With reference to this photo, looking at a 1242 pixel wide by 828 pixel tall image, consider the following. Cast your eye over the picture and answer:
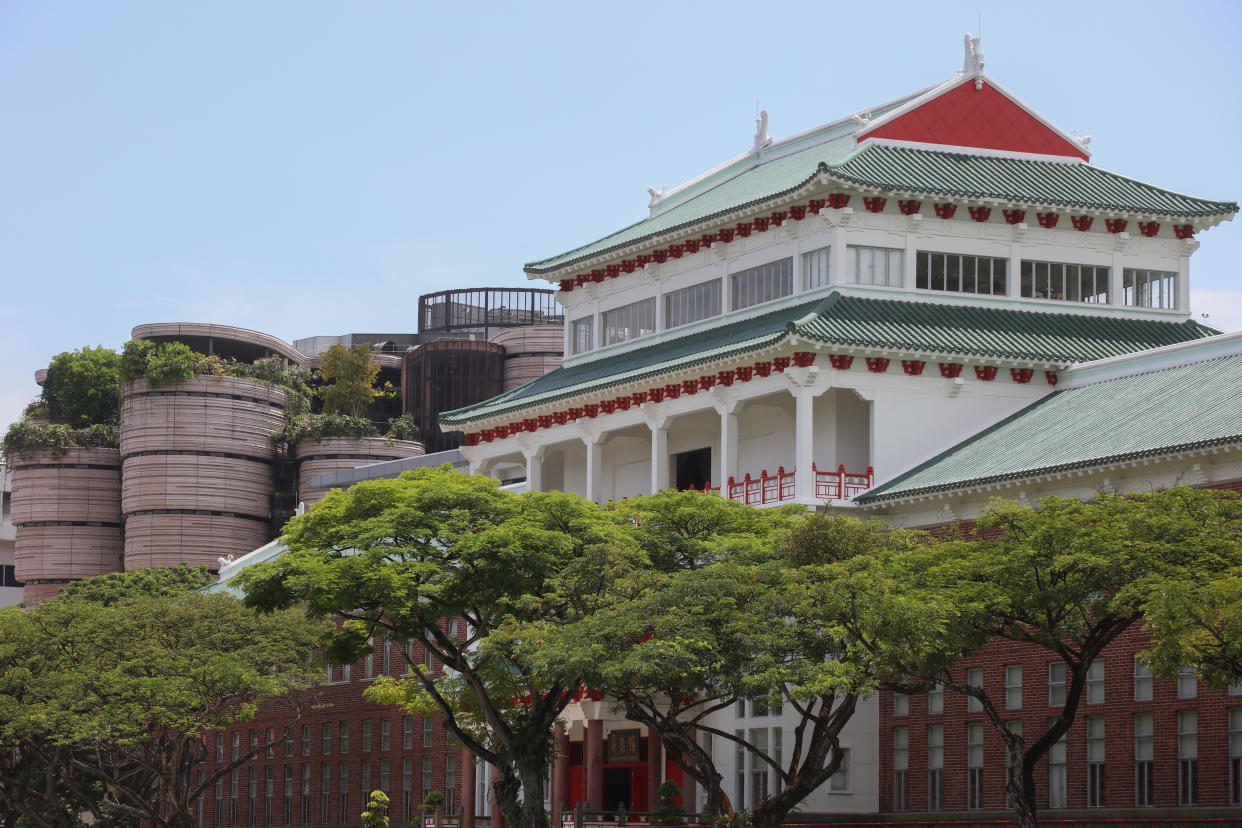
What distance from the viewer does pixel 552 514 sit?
53906 millimetres

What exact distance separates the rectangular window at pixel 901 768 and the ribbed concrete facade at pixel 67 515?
97419mm

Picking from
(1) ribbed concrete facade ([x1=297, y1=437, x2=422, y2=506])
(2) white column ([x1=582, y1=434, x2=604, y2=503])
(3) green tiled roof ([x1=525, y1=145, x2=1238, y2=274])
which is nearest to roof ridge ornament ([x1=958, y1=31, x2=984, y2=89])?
(3) green tiled roof ([x1=525, y1=145, x2=1238, y2=274])

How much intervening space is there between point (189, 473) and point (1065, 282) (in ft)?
276

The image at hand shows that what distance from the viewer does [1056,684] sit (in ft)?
180

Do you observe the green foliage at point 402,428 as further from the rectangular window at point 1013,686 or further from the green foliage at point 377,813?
the rectangular window at point 1013,686

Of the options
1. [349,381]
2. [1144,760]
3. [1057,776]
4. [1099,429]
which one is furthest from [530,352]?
[1144,760]

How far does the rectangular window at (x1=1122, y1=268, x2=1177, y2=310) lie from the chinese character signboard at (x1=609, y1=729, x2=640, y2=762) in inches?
952

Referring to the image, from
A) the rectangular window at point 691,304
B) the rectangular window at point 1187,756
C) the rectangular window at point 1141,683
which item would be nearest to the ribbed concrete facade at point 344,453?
the rectangular window at point 691,304

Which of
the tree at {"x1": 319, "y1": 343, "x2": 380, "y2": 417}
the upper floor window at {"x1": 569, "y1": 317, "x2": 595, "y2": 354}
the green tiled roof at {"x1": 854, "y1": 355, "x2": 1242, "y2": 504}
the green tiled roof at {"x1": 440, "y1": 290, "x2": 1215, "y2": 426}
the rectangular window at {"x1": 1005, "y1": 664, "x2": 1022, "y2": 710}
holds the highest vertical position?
the tree at {"x1": 319, "y1": 343, "x2": 380, "y2": 417}

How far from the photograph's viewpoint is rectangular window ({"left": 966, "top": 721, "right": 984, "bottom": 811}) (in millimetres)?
56719

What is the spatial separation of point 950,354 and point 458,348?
92.2 meters

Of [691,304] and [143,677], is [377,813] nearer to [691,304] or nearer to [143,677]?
[143,677]

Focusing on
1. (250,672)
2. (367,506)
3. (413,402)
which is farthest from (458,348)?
(367,506)

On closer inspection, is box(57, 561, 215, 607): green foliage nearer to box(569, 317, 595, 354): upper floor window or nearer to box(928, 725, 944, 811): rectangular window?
box(569, 317, 595, 354): upper floor window
